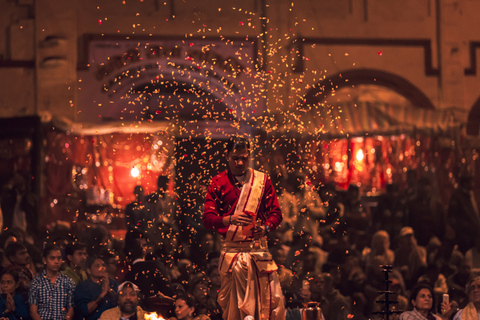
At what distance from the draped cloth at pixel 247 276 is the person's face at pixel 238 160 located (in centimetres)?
11

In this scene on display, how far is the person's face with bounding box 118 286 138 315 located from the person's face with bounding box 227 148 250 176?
2.28 m

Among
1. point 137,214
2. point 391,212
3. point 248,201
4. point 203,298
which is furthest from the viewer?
point 391,212

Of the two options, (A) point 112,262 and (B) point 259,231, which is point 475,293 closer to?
(B) point 259,231

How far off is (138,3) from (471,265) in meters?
4.22

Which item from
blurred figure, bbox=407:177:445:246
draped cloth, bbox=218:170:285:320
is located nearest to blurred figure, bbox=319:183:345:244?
blurred figure, bbox=407:177:445:246

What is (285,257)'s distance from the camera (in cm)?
728

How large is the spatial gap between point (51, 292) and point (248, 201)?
2635 millimetres

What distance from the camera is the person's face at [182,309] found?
6.52m

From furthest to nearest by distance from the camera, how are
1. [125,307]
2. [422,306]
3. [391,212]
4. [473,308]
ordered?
[391,212], [125,307], [422,306], [473,308]

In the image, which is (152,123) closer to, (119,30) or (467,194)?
(119,30)

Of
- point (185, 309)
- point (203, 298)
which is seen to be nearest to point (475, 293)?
point (203, 298)

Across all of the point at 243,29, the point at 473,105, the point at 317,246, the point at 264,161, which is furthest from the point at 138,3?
the point at 473,105

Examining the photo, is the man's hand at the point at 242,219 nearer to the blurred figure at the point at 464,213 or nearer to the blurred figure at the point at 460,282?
the blurred figure at the point at 460,282

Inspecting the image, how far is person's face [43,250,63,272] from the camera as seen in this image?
6.47m
